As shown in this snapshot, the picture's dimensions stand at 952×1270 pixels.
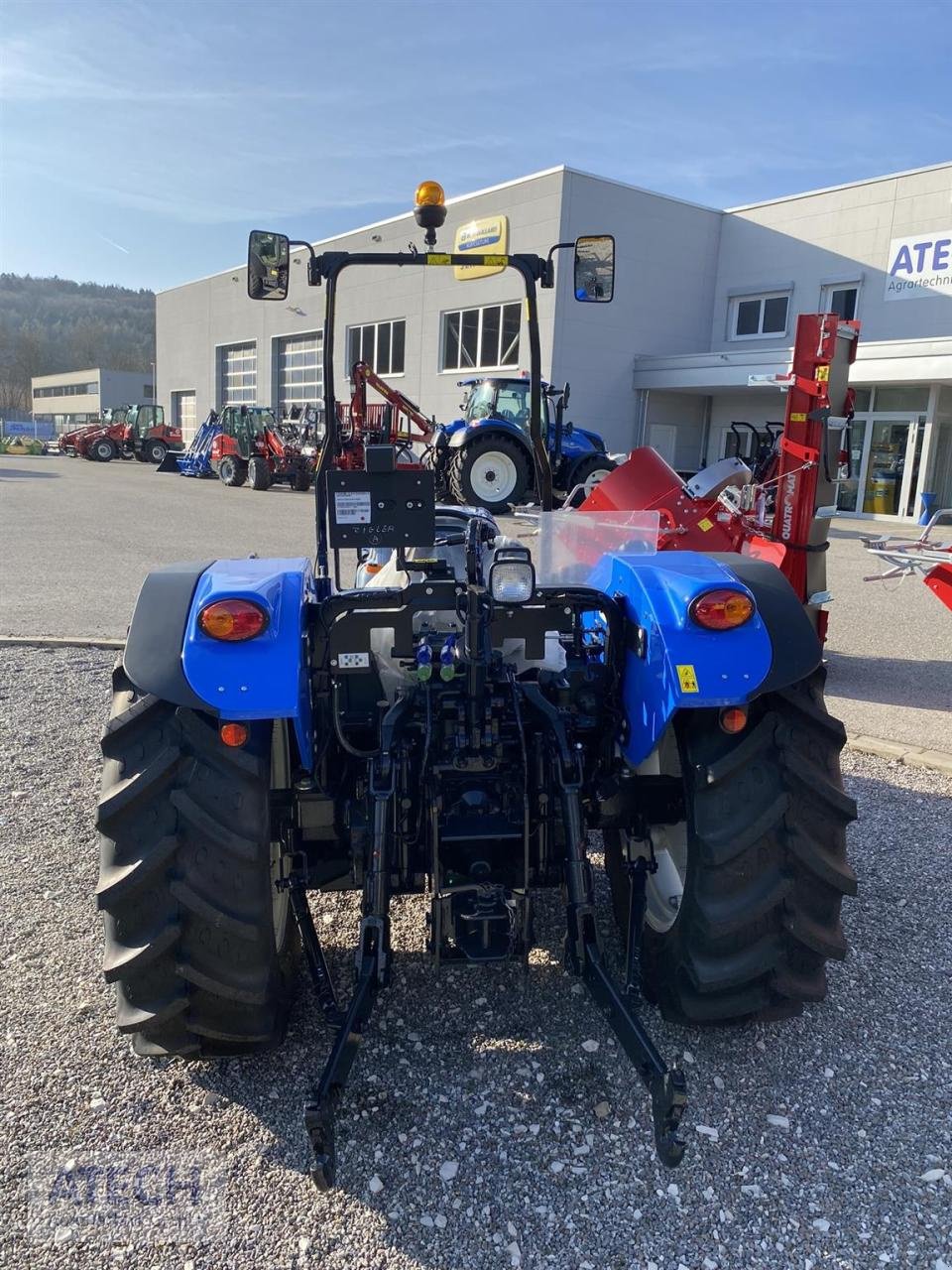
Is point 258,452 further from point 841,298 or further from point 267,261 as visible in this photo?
point 267,261

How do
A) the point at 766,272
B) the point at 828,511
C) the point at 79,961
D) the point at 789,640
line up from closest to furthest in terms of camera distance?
the point at 789,640
the point at 79,961
the point at 828,511
the point at 766,272

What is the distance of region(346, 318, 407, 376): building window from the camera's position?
31297 millimetres

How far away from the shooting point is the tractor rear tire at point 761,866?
8.31ft

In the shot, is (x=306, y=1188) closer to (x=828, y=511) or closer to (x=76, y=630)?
(x=828, y=511)

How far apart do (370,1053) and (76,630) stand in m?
6.09

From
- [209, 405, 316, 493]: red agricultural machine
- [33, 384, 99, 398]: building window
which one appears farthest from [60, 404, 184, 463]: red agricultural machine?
[33, 384, 99, 398]: building window

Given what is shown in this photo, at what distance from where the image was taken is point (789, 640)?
2.61m

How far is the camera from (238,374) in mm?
41906

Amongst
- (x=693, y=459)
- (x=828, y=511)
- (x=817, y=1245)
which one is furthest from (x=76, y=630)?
(x=693, y=459)

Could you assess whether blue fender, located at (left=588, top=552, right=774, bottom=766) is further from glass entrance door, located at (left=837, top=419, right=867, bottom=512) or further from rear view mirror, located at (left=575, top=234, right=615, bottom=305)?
glass entrance door, located at (left=837, top=419, right=867, bottom=512)

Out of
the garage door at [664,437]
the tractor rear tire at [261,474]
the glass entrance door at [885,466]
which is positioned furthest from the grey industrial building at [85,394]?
the glass entrance door at [885,466]

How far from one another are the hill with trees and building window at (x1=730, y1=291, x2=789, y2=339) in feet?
303

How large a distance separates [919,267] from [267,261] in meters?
23.4

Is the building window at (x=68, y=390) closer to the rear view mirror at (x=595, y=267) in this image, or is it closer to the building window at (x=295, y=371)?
the building window at (x=295, y=371)
